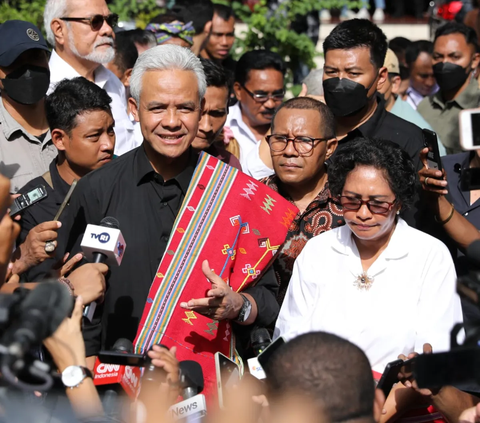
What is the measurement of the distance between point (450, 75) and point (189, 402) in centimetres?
515

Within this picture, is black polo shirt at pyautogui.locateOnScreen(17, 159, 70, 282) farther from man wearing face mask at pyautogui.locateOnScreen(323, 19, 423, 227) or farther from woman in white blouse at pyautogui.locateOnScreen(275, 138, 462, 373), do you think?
man wearing face mask at pyautogui.locateOnScreen(323, 19, 423, 227)

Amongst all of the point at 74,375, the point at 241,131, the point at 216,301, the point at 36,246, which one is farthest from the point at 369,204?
the point at 241,131

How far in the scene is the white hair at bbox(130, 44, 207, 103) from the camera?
412 cm

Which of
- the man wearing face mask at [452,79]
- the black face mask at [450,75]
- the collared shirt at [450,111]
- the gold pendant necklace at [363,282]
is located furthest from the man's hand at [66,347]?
the black face mask at [450,75]

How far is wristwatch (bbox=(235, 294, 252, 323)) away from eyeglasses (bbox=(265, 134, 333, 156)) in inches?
46.0

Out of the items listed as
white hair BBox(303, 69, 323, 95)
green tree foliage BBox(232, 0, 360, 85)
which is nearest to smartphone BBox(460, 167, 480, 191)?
white hair BBox(303, 69, 323, 95)

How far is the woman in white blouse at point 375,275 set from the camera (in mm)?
3740

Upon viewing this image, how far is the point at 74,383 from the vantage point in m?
2.78

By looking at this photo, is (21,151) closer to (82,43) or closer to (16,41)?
(16,41)

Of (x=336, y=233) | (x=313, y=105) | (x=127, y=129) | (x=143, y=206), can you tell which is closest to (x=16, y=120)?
(x=127, y=129)

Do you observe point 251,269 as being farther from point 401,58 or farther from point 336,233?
point 401,58

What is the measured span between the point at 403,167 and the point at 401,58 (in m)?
5.42

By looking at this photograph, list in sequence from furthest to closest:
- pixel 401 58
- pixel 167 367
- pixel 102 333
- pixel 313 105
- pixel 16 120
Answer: pixel 401 58 → pixel 16 120 → pixel 313 105 → pixel 102 333 → pixel 167 367

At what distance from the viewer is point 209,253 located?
3.87m
